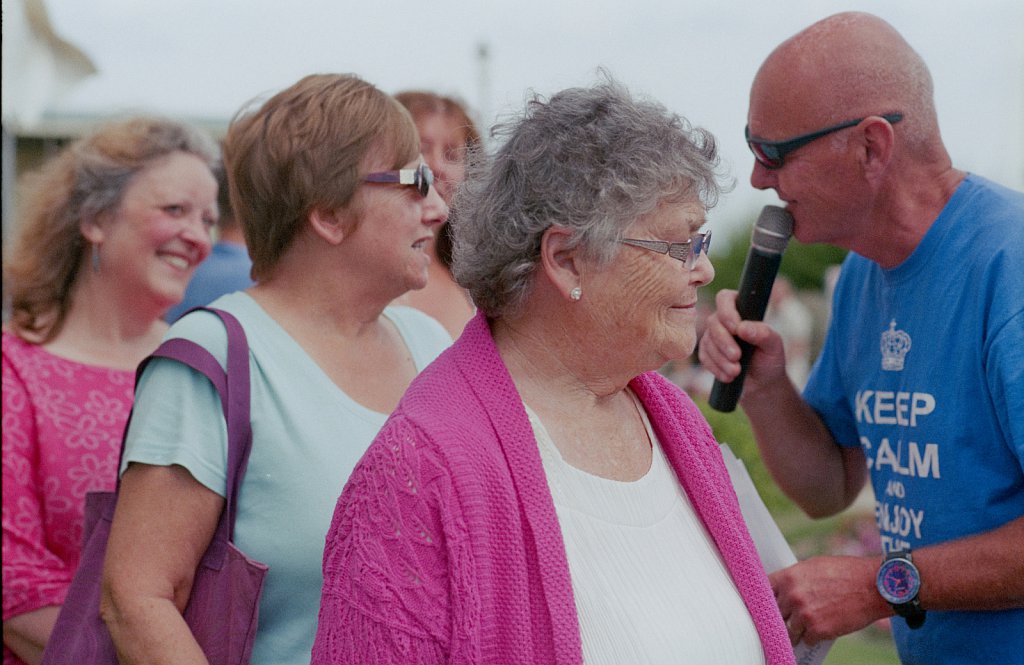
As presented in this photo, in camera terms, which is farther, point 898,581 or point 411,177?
point 411,177

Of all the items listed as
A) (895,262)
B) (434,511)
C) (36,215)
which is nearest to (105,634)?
(434,511)

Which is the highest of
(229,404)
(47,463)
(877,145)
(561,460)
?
(877,145)

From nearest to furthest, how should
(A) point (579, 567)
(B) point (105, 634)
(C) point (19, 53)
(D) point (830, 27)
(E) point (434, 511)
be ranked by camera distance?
(E) point (434, 511), (A) point (579, 567), (B) point (105, 634), (D) point (830, 27), (C) point (19, 53)

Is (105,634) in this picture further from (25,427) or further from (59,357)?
(59,357)

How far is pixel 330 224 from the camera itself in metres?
2.60

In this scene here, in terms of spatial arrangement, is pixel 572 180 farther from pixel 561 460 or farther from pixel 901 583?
pixel 901 583

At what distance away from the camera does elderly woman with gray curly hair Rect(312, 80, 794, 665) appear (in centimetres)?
175

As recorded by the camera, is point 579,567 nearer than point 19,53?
Yes

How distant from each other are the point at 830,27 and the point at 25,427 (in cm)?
243

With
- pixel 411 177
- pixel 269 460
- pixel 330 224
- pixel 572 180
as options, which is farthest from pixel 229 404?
pixel 572 180

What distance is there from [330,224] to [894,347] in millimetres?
1421

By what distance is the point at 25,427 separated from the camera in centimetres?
308

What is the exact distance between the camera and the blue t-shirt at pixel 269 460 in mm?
2221

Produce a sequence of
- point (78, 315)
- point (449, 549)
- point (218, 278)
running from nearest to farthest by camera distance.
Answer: point (449, 549), point (78, 315), point (218, 278)
